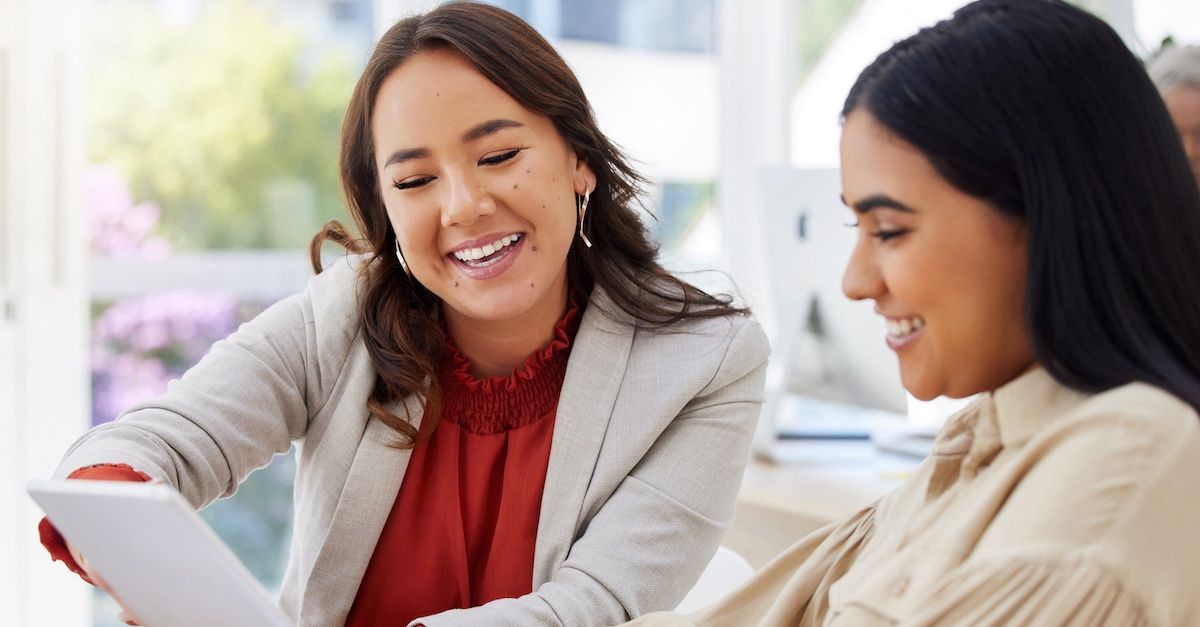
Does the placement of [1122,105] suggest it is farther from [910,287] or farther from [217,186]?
[217,186]

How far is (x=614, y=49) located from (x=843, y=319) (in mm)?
1206

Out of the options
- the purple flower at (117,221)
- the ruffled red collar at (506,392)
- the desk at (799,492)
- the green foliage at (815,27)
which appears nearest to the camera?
the ruffled red collar at (506,392)

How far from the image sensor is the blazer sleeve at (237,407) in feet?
4.29

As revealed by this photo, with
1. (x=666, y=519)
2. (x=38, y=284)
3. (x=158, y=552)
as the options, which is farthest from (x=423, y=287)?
(x=38, y=284)

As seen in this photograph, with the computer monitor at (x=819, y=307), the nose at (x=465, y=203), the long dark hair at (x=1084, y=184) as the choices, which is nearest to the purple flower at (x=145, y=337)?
the computer monitor at (x=819, y=307)

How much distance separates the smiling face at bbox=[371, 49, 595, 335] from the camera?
4.56 ft

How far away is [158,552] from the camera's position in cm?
99

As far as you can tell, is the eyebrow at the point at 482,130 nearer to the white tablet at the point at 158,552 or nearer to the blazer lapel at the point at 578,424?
the blazer lapel at the point at 578,424

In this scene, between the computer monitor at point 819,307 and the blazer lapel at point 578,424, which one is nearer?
the blazer lapel at point 578,424

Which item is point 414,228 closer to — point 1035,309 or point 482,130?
point 482,130

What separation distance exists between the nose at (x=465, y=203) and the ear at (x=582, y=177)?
0.16m

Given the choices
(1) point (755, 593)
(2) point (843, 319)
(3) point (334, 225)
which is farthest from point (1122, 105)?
(2) point (843, 319)

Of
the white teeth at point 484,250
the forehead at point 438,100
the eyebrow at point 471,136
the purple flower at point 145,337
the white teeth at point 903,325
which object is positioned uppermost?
the forehead at point 438,100

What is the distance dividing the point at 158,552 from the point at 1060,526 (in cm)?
67
